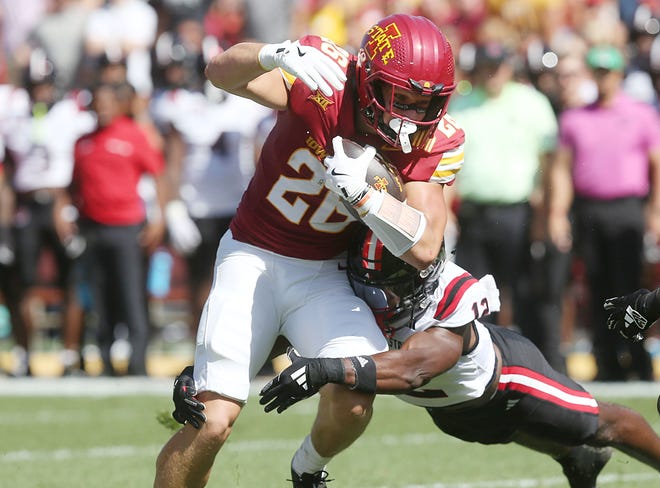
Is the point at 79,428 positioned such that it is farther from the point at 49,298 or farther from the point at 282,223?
the point at 49,298

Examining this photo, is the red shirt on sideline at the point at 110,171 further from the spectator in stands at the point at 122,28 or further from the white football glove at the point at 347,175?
the white football glove at the point at 347,175

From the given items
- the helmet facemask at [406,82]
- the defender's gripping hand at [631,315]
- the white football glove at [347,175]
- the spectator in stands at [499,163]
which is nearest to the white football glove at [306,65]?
the helmet facemask at [406,82]

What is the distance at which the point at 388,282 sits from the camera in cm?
457

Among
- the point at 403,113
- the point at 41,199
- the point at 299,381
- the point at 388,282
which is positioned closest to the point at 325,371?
the point at 299,381

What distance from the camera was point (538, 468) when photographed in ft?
19.6

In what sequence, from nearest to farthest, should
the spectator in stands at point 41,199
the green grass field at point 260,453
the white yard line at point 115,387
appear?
1. the green grass field at point 260,453
2. the white yard line at point 115,387
3. the spectator in stands at point 41,199

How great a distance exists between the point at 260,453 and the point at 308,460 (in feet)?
5.34

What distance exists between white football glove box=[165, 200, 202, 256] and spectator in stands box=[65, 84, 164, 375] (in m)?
0.11

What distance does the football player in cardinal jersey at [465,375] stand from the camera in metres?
4.41

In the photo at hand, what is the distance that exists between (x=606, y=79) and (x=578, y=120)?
33 centimetres

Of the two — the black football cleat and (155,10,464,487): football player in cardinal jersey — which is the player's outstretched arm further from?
the black football cleat

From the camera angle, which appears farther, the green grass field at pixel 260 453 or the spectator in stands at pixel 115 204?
the spectator in stands at pixel 115 204

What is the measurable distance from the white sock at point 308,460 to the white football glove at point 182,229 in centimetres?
489

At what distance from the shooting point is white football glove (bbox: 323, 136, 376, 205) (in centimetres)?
420
